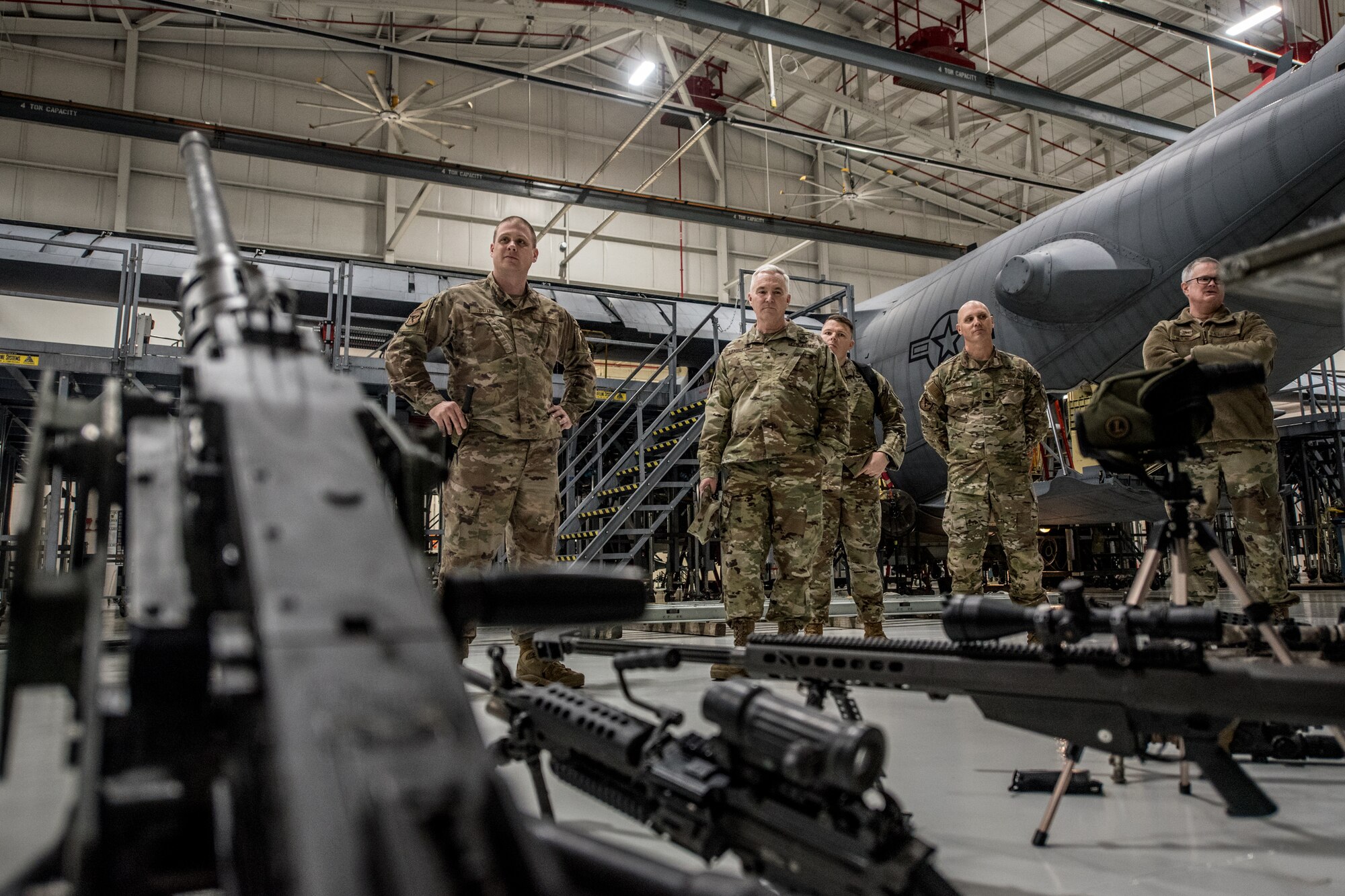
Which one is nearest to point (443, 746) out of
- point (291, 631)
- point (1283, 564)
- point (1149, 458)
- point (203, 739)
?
point (291, 631)

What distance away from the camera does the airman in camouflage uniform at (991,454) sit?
4105 mm

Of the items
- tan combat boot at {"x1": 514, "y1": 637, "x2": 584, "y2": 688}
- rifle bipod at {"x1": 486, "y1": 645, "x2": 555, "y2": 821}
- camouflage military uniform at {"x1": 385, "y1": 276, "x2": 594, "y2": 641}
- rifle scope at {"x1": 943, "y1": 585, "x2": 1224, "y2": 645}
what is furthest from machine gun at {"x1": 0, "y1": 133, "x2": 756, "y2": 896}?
camouflage military uniform at {"x1": 385, "y1": 276, "x2": 594, "y2": 641}

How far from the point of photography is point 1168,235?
6.23 metres

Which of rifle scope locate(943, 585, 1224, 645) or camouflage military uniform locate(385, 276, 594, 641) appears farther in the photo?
camouflage military uniform locate(385, 276, 594, 641)

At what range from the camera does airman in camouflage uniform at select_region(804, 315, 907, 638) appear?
4.41 meters

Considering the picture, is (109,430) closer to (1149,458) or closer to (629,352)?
(1149,458)

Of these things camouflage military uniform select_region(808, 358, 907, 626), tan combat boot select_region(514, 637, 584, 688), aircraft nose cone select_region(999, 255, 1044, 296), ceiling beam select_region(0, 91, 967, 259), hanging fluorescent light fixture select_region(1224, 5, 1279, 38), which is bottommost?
tan combat boot select_region(514, 637, 584, 688)

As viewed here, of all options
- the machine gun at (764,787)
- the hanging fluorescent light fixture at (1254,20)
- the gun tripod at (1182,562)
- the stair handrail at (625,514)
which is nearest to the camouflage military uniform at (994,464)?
the gun tripod at (1182,562)

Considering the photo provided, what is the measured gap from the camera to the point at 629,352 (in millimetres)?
13141

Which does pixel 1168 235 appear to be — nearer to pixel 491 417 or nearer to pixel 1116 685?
pixel 491 417

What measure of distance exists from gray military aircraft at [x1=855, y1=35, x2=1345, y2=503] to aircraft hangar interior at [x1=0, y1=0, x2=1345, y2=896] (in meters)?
0.03

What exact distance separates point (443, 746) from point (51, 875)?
0.50 metres

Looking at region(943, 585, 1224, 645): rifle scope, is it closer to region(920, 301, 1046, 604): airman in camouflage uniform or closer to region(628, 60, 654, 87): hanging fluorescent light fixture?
region(920, 301, 1046, 604): airman in camouflage uniform

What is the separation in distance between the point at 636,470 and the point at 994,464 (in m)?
4.57
